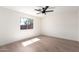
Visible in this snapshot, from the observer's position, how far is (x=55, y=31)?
6180 millimetres

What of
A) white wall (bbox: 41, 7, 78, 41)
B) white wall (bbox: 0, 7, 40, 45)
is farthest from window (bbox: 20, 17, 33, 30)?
white wall (bbox: 41, 7, 78, 41)

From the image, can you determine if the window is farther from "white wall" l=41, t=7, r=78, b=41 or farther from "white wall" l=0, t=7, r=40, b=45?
"white wall" l=41, t=7, r=78, b=41

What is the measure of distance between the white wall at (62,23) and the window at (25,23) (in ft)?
5.91

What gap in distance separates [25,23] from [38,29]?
2.13 m

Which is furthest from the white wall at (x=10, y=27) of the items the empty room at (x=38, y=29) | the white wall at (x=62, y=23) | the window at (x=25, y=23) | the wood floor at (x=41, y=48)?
the white wall at (x=62, y=23)

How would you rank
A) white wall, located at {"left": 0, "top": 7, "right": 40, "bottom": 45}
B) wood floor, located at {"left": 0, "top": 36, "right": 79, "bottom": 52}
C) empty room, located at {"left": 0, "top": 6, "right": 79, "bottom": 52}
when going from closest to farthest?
1. wood floor, located at {"left": 0, "top": 36, "right": 79, "bottom": 52}
2. empty room, located at {"left": 0, "top": 6, "right": 79, "bottom": 52}
3. white wall, located at {"left": 0, "top": 7, "right": 40, "bottom": 45}

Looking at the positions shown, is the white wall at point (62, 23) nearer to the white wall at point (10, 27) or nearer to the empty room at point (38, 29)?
the empty room at point (38, 29)

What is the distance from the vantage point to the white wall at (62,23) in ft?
15.4

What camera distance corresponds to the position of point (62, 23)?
219 inches

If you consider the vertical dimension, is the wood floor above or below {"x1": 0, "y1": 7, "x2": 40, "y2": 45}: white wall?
below

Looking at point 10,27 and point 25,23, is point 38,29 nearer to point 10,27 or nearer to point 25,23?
point 25,23

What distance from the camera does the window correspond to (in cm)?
514
